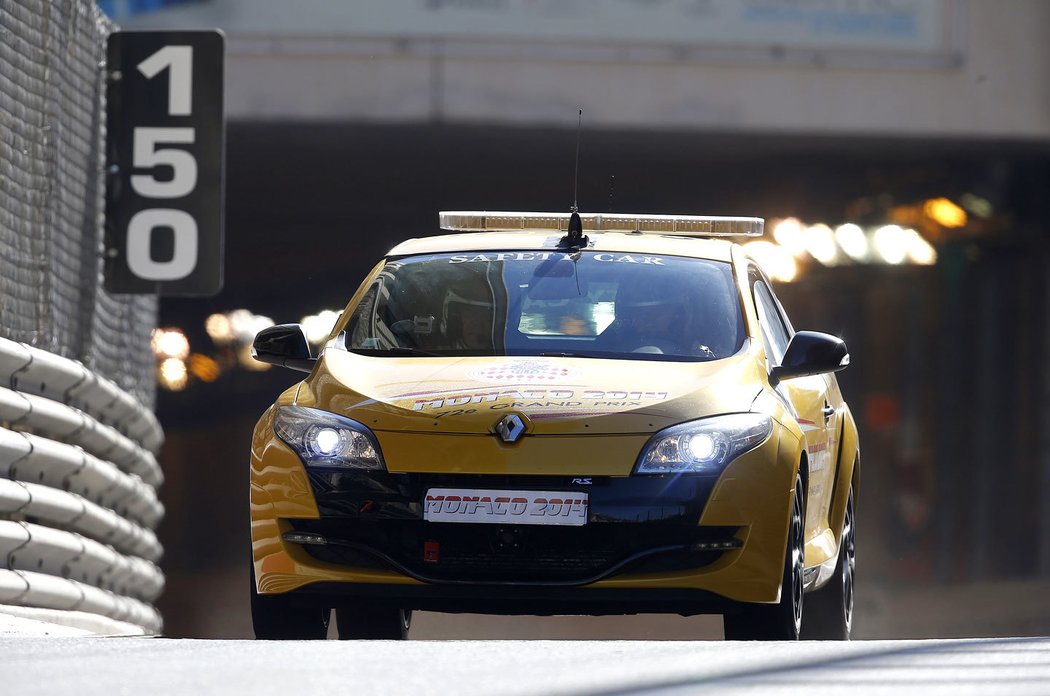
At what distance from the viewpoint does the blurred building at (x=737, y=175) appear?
1894cm

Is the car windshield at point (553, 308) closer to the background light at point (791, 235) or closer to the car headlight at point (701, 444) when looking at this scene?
the car headlight at point (701, 444)

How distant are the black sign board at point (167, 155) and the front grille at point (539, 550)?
19.8 ft

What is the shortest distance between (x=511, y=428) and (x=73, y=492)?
417cm

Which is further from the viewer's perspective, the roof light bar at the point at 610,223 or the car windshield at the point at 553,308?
the roof light bar at the point at 610,223

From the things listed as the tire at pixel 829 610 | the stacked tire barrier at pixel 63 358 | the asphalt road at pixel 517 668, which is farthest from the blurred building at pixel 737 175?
the asphalt road at pixel 517 668

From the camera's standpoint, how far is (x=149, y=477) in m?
13.0

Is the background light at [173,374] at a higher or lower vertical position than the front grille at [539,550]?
higher

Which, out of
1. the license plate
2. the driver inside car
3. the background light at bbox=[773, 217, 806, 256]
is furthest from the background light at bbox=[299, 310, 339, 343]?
the license plate

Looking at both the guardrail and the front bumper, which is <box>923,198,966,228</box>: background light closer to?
the guardrail

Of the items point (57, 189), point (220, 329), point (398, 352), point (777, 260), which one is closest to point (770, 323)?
point (398, 352)

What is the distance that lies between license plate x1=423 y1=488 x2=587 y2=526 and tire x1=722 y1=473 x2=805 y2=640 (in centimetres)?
66

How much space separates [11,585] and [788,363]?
3.12 metres

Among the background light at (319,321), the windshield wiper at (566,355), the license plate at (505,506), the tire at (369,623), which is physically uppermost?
the background light at (319,321)

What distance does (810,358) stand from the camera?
8.03 m
